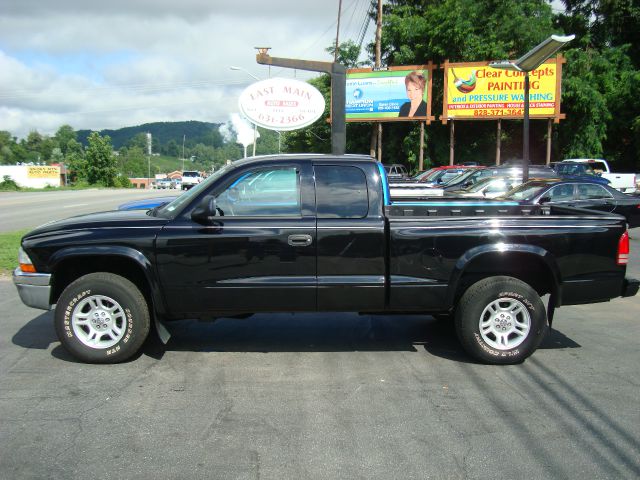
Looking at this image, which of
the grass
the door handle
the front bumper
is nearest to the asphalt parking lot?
the front bumper

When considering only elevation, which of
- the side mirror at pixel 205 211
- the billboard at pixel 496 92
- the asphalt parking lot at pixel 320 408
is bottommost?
the asphalt parking lot at pixel 320 408

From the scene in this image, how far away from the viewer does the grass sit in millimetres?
9270

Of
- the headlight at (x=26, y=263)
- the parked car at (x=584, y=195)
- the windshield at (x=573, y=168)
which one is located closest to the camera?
the headlight at (x=26, y=263)

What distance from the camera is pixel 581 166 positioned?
24.4 meters

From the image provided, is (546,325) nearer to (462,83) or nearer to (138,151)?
(462,83)

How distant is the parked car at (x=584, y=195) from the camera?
12.9 meters

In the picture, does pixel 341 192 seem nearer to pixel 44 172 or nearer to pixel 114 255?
pixel 114 255

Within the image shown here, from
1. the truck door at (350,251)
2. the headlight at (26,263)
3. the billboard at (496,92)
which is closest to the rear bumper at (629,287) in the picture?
the truck door at (350,251)

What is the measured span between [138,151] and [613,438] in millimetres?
167434

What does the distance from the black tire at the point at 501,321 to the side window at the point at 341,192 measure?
4.30 ft

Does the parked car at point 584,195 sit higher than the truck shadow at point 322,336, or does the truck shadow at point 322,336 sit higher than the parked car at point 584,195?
the parked car at point 584,195

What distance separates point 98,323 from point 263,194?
190 cm

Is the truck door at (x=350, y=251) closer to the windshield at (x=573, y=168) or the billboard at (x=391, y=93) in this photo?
the windshield at (x=573, y=168)

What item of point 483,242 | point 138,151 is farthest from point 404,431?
point 138,151
